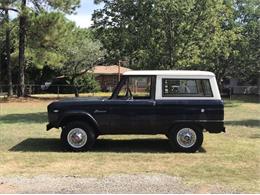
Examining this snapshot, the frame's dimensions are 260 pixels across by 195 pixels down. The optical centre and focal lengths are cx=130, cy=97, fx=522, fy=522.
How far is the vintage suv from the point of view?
1169cm

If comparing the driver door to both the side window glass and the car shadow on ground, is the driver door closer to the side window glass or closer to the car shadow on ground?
the side window glass

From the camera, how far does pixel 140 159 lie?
10.6 metres

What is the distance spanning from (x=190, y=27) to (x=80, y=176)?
46.1 feet

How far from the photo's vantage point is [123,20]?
21.9 meters

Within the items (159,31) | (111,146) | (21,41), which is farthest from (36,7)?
(111,146)

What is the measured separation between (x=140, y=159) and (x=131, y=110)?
148cm

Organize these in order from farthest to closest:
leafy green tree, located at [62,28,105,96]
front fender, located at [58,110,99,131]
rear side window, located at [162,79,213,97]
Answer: leafy green tree, located at [62,28,105,96] < rear side window, located at [162,79,213,97] < front fender, located at [58,110,99,131]

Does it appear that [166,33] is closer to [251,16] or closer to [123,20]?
[123,20]

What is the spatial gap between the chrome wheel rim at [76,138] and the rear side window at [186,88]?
2.06m

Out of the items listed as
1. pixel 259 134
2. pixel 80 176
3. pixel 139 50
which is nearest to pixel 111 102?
pixel 80 176

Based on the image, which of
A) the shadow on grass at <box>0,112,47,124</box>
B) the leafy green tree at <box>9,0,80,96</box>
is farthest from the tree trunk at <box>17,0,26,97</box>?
the shadow on grass at <box>0,112,47,124</box>

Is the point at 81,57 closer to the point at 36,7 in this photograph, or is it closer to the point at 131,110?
the point at 36,7

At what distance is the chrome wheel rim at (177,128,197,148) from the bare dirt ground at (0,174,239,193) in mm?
2877

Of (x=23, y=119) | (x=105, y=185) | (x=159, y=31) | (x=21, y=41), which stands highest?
(x=21, y=41)
